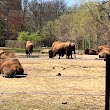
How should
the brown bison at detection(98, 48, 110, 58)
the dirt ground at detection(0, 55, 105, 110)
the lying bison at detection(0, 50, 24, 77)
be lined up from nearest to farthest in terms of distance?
the dirt ground at detection(0, 55, 105, 110), the lying bison at detection(0, 50, 24, 77), the brown bison at detection(98, 48, 110, 58)

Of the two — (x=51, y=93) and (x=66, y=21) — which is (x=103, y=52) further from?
(x=66, y=21)

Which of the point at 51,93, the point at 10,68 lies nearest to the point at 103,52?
the point at 10,68

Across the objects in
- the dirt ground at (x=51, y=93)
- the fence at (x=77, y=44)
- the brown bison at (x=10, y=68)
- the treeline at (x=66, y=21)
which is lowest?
the dirt ground at (x=51, y=93)

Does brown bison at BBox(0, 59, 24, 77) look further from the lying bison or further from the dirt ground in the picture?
the dirt ground

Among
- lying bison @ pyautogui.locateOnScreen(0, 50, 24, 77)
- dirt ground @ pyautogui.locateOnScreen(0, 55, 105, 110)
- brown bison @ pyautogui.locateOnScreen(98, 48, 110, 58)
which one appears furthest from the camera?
brown bison @ pyautogui.locateOnScreen(98, 48, 110, 58)

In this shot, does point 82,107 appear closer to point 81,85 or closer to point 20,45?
point 81,85

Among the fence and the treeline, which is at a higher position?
the treeline

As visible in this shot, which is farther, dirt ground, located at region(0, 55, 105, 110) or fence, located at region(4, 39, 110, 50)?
fence, located at region(4, 39, 110, 50)

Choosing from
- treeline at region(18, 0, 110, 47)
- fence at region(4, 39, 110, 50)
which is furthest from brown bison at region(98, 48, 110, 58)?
fence at region(4, 39, 110, 50)

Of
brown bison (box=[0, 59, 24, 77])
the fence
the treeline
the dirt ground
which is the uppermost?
the treeline

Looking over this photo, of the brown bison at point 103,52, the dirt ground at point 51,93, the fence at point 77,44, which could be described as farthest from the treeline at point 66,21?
the dirt ground at point 51,93

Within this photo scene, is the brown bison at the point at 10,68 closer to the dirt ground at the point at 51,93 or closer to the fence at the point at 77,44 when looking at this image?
the dirt ground at the point at 51,93

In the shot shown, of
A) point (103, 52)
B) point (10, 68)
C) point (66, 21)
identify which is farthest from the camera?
point (66, 21)

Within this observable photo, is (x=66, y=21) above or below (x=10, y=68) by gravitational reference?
above
